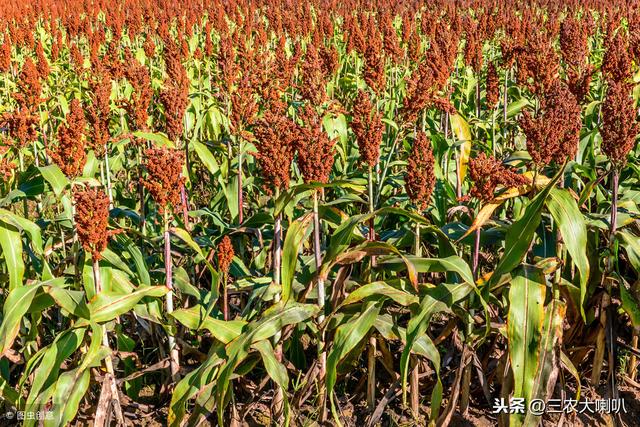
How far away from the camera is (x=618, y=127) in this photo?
3107mm

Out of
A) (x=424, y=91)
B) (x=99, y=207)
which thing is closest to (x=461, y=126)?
(x=424, y=91)

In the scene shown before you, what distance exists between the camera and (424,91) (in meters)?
3.95

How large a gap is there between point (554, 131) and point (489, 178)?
0.35 m

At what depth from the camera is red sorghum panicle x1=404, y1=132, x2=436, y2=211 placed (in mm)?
3213

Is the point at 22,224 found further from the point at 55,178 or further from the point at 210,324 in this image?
the point at 210,324

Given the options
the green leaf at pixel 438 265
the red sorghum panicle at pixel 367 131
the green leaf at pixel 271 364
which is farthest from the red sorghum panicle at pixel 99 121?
the green leaf at pixel 438 265

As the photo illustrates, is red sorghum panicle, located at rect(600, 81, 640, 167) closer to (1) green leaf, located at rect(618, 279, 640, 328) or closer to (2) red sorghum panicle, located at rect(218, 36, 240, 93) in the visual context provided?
(1) green leaf, located at rect(618, 279, 640, 328)

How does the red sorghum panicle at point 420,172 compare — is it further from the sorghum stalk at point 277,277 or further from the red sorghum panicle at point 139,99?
the red sorghum panicle at point 139,99

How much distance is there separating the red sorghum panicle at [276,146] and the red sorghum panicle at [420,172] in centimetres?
55

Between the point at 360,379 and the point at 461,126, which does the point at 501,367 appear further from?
the point at 461,126

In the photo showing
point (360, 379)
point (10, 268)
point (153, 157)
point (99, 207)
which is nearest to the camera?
point (99, 207)

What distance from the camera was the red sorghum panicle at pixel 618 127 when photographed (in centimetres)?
307

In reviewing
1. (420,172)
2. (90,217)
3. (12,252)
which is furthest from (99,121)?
(420,172)

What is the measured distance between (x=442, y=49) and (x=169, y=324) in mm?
3455
